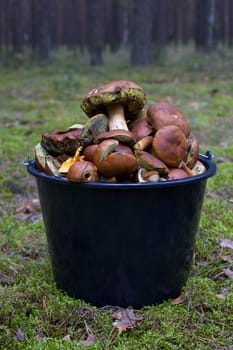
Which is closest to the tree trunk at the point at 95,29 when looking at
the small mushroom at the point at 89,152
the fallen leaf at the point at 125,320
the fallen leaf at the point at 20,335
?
the small mushroom at the point at 89,152

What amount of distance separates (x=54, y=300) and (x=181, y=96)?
565 centimetres

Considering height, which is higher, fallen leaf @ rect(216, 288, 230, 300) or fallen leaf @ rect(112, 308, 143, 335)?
fallen leaf @ rect(112, 308, 143, 335)

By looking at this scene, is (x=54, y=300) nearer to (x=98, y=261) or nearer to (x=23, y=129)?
(x=98, y=261)

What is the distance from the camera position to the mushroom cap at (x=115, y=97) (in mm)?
2242

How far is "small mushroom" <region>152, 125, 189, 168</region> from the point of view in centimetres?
217

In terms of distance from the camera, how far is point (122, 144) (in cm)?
219

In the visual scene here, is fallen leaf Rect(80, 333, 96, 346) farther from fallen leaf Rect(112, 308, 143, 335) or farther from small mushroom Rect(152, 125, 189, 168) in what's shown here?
small mushroom Rect(152, 125, 189, 168)

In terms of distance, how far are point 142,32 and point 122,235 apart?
10.7 metres

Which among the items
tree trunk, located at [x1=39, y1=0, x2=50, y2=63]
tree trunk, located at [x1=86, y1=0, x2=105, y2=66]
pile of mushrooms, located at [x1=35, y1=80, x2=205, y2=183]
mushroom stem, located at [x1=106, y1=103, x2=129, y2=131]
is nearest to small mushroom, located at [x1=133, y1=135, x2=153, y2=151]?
pile of mushrooms, located at [x1=35, y1=80, x2=205, y2=183]

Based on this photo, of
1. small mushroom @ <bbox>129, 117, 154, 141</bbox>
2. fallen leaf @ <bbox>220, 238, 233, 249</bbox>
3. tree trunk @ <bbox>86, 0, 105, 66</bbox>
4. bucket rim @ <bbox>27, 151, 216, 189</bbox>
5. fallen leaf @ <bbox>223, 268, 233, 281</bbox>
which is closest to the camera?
bucket rim @ <bbox>27, 151, 216, 189</bbox>

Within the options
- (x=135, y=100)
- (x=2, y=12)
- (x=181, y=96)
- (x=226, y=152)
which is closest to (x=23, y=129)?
(x=226, y=152)

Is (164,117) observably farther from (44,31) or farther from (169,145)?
(44,31)

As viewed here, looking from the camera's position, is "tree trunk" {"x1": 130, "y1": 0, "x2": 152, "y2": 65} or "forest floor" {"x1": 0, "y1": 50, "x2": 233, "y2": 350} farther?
"tree trunk" {"x1": 130, "y1": 0, "x2": 152, "y2": 65}

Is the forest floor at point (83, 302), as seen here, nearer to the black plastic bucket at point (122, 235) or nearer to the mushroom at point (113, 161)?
the black plastic bucket at point (122, 235)
